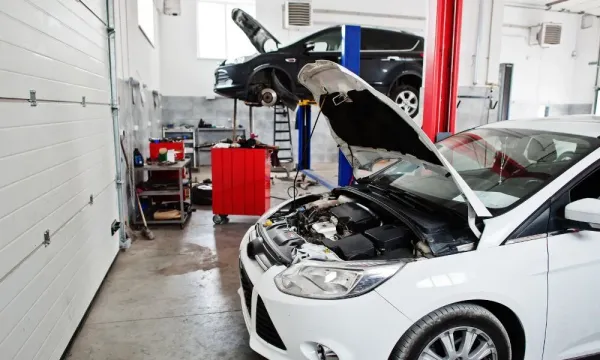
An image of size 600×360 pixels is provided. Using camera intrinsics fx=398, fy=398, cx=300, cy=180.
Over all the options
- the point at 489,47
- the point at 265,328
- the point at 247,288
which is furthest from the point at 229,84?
the point at 265,328

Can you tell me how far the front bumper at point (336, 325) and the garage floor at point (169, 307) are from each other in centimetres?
75

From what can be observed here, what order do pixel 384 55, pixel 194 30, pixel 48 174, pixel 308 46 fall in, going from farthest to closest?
pixel 194 30, pixel 384 55, pixel 308 46, pixel 48 174

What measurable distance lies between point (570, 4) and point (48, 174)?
13809mm

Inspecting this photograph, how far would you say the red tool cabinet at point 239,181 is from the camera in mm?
4926

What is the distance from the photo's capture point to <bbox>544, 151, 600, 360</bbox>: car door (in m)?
1.73

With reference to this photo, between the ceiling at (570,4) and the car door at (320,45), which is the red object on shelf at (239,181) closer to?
the car door at (320,45)

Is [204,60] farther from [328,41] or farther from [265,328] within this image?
[265,328]

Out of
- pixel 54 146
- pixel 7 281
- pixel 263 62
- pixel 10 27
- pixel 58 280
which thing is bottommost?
pixel 58 280

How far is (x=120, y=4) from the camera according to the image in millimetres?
4629

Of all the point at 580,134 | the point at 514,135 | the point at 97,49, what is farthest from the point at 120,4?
the point at 580,134

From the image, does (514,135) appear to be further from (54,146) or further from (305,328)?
(54,146)

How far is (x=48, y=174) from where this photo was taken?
222 cm

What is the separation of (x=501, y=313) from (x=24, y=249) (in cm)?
220

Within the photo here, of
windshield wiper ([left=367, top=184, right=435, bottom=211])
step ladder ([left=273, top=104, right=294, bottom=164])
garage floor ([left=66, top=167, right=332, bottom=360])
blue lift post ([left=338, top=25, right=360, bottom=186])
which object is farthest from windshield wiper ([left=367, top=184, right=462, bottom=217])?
step ladder ([left=273, top=104, right=294, bottom=164])
